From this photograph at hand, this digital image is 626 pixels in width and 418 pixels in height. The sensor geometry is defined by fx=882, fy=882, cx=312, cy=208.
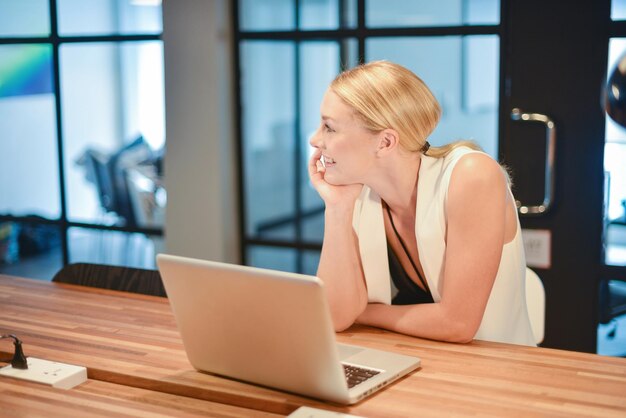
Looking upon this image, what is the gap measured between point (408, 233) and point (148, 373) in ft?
3.10

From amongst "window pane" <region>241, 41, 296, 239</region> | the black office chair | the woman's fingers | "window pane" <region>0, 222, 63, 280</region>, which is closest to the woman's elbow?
the woman's fingers

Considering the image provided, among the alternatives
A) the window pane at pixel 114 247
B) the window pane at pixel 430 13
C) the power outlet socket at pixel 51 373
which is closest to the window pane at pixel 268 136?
the window pane at pixel 430 13

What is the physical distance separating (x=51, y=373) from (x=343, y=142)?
3.20 feet

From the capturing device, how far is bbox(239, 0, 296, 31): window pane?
432cm

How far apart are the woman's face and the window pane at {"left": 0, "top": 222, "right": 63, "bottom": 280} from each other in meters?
3.49

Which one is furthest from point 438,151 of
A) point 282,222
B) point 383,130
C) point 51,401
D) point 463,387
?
point 282,222

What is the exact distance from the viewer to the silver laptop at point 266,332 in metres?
1.76

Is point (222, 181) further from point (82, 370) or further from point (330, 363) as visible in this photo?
point (330, 363)

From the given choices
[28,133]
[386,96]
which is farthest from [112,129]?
[386,96]

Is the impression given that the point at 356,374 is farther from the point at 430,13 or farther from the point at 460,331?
the point at 430,13

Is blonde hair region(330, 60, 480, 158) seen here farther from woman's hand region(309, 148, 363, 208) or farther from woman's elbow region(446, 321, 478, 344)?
woman's elbow region(446, 321, 478, 344)

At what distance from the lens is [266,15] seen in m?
4.38

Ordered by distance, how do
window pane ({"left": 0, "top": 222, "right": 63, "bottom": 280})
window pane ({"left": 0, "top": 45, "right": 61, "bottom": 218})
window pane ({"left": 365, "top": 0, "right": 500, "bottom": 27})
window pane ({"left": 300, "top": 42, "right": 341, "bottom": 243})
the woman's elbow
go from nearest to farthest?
the woman's elbow < window pane ({"left": 365, "top": 0, "right": 500, "bottom": 27}) < window pane ({"left": 300, "top": 42, "right": 341, "bottom": 243}) < window pane ({"left": 0, "top": 45, "right": 61, "bottom": 218}) < window pane ({"left": 0, "top": 222, "right": 63, "bottom": 280})

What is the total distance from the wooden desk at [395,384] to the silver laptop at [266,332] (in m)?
0.04
